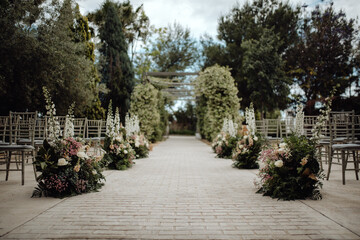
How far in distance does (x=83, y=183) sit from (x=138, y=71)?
2056 cm

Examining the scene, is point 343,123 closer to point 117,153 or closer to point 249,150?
point 249,150

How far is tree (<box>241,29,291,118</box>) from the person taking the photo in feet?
55.8

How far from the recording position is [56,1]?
9.94 meters

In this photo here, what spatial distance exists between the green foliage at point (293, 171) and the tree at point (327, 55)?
1447 centimetres

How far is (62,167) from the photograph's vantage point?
3600 millimetres

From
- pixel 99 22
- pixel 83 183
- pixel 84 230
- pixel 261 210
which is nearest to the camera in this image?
pixel 84 230

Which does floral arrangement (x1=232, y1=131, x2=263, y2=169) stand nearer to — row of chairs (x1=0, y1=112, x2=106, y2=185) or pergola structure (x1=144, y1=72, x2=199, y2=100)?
row of chairs (x1=0, y1=112, x2=106, y2=185)

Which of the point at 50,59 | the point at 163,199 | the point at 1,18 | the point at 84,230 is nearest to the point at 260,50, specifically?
the point at 50,59

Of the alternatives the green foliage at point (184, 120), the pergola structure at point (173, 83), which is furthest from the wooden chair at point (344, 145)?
the green foliage at point (184, 120)

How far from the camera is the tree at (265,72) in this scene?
670 inches

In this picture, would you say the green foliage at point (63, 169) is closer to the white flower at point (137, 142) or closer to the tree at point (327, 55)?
the white flower at point (137, 142)

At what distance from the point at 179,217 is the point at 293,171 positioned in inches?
67.8

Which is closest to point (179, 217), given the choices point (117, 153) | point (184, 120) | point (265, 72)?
point (117, 153)

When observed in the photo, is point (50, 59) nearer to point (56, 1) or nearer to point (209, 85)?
point (56, 1)
